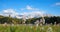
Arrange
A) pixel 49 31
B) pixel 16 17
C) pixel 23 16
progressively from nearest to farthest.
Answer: pixel 49 31, pixel 23 16, pixel 16 17

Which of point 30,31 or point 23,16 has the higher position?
point 23,16

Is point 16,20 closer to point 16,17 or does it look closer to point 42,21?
point 16,17

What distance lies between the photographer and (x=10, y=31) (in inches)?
138

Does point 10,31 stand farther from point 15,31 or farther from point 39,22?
point 39,22

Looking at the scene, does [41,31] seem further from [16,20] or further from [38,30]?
[16,20]

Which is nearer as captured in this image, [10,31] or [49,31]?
[49,31]

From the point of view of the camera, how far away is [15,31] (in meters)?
3.55

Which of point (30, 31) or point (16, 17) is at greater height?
point (16, 17)

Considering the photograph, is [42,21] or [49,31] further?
[42,21]

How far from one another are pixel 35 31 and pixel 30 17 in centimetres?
33

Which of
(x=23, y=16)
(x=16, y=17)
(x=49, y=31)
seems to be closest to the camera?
(x=49, y=31)

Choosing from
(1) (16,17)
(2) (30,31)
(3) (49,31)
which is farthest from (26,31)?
(3) (49,31)

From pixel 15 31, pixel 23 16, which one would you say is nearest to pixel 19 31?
pixel 15 31

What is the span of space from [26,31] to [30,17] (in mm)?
307
